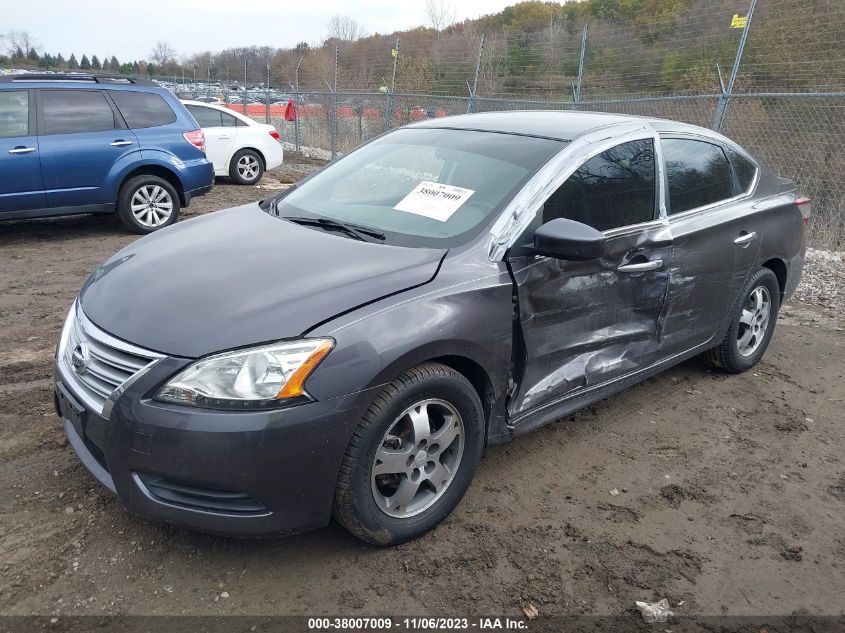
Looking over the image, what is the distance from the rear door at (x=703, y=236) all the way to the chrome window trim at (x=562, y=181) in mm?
101

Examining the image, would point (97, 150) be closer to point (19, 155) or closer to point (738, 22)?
point (19, 155)

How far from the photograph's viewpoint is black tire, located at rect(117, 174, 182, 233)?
797cm

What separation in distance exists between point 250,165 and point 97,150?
5.15 metres

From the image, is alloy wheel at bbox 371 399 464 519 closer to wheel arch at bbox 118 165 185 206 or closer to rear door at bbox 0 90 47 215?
rear door at bbox 0 90 47 215

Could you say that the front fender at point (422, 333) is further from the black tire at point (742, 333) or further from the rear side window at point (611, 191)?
the black tire at point (742, 333)

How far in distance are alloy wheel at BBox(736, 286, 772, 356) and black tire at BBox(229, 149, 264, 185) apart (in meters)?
10.0

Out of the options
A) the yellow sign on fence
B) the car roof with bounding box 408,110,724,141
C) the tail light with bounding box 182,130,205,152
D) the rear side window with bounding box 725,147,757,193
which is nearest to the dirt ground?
the rear side window with bounding box 725,147,757,193

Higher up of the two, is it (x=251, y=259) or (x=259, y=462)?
(x=251, y=259)

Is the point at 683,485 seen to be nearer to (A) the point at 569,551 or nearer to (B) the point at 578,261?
(A) the point at 569,551

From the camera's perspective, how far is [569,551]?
9.21 ft

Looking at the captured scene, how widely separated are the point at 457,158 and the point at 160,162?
5.75 meters

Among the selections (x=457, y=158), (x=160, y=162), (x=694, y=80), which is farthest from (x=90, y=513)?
(x=694, y=80)

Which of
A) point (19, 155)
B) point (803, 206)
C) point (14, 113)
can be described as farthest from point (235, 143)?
point (803, 206)

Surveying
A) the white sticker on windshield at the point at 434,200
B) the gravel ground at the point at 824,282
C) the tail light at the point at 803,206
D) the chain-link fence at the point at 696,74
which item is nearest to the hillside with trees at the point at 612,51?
the chain-link fence at the point at 696,74
